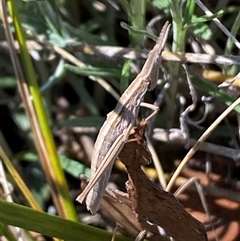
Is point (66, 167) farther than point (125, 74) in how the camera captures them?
Yes

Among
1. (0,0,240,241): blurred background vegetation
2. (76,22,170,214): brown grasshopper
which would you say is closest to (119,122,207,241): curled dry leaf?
(76,22,170,214): brown grasshopper

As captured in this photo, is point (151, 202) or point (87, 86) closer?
point (151, 202)

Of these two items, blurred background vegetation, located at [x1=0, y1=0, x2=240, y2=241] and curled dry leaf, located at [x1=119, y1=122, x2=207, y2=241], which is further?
blurred background vegetation, located at [x1=0, y1=0, x2=240, y2=241]

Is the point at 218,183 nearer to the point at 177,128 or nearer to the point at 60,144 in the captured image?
the point at 177,128

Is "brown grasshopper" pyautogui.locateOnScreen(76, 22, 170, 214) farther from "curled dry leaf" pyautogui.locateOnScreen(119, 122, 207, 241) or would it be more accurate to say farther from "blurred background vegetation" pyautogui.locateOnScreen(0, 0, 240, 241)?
"blurred background vegetation" pyautogui.locateOnScreen(0, 0, 240, 241)

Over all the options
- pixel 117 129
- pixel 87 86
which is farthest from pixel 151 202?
pixel 87 86

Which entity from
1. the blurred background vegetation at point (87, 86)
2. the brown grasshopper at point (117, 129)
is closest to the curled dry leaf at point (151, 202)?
the brown grasshopper at point (117, 129)

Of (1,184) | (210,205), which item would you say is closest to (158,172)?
(210,205)

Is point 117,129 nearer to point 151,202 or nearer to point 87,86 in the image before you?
point 151,202
